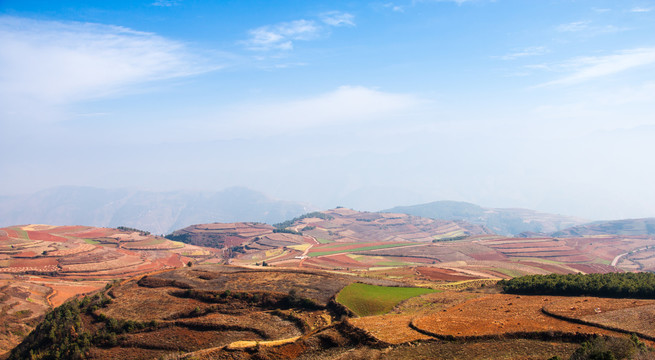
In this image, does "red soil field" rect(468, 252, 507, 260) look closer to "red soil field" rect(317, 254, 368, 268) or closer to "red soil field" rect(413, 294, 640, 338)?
"red soil field" rect(317, 254, 368, 268)

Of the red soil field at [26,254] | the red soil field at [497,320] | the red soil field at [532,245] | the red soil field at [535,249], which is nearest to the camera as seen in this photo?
the red soil field at [497,320]

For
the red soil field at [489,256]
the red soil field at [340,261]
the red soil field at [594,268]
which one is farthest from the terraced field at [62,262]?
the red soil field at [594,268]

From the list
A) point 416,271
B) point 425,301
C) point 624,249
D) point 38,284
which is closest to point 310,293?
point 425,301

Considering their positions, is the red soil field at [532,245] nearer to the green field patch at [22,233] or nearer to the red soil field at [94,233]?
the red soil field at [94,233]

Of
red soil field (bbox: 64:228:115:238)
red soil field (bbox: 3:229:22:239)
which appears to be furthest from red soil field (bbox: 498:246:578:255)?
red soil field (bbox: 3:229:22:239)

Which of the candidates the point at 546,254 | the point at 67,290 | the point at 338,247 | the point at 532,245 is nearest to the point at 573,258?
the point at 546,254

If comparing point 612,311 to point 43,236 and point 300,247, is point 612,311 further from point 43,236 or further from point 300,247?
point 43,236
